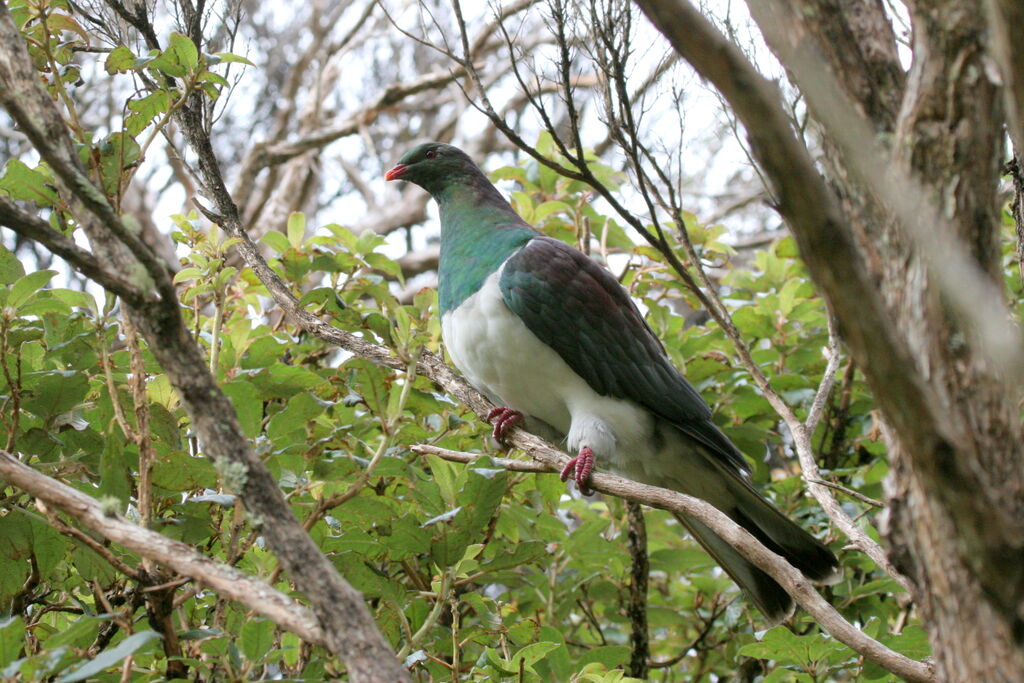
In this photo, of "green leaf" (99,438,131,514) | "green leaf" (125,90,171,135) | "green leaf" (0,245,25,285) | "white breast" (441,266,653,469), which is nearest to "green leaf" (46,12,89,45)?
"green leaf" (125,90,171,135)

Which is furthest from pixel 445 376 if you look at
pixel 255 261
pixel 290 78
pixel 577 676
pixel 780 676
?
pixel 290 78

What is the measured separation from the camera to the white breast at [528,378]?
10.5ft

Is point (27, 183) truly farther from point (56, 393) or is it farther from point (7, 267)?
point (56, 393)

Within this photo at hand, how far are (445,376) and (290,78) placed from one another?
6.64 m

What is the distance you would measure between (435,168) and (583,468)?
1.61m

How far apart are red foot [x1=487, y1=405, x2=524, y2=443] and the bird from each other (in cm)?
1

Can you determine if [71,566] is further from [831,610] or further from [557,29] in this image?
[557,29]

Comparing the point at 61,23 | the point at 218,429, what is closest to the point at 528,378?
the point at 61,23

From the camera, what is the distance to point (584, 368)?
321 cm

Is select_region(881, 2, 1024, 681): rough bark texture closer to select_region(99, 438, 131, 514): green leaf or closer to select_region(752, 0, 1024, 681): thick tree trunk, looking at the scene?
select_region(752, 0, 1024, 681): thick tree trunk

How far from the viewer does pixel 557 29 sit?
2680 mm

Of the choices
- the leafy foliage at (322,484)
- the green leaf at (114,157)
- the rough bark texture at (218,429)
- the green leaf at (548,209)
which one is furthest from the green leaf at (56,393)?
the green leaf at (548,209)

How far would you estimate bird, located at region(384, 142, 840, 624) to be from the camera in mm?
3162

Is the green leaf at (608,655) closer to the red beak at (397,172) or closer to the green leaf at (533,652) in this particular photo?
the green leaf at (533,652)
